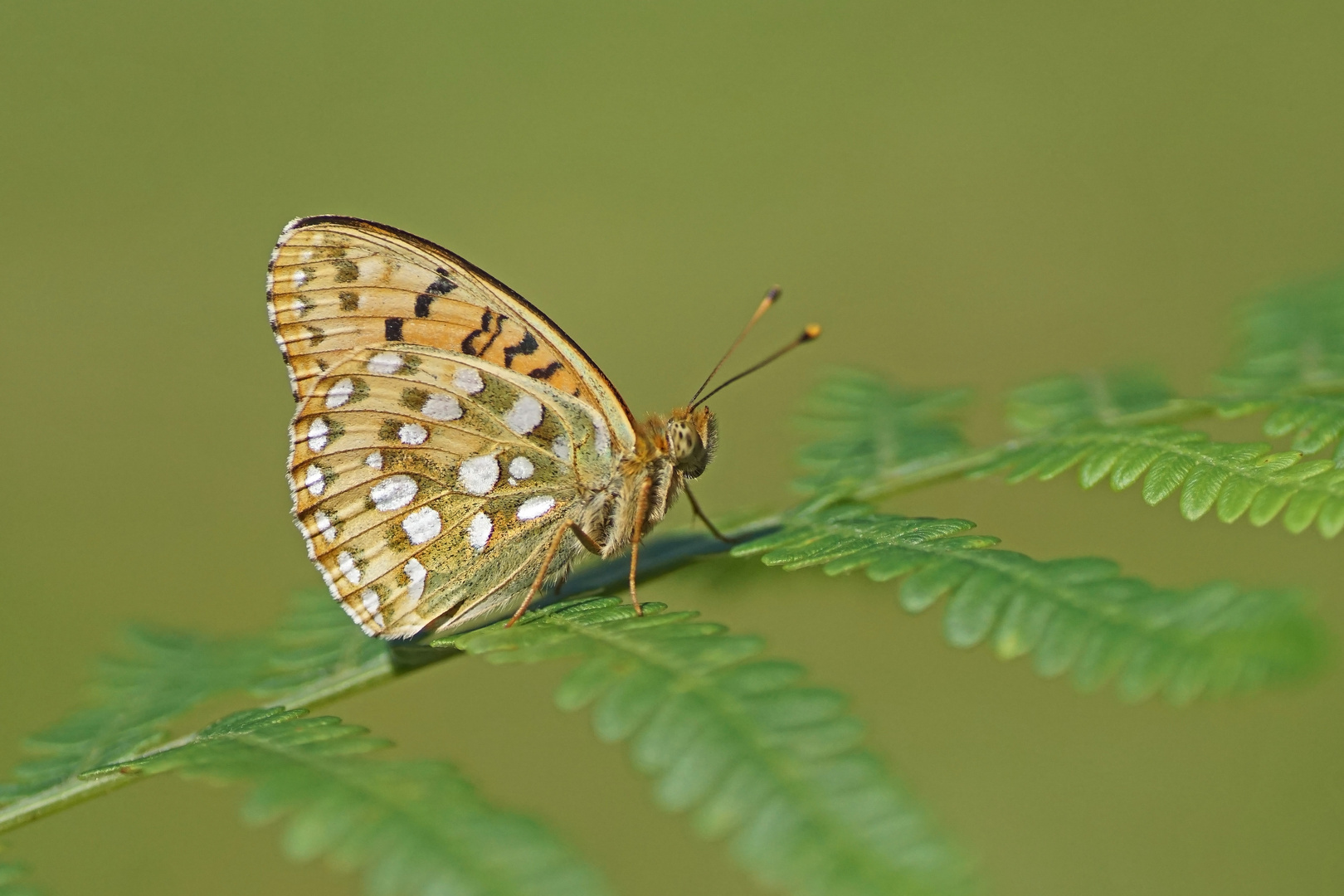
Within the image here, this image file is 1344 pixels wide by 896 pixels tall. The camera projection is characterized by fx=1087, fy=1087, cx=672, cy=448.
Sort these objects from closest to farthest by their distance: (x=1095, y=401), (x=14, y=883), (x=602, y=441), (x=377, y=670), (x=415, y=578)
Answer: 1. (x=14, y=883)
2. (x=377, y=670)
3. (x=415, y=578)
4. (x=602, y=441)
5. (x=1095, y=401)

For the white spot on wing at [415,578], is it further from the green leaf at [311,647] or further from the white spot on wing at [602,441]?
the white spot on wing at [602,441]

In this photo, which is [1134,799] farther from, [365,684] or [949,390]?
[365,684]

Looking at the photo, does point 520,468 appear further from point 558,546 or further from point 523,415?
Answer: point 558,546

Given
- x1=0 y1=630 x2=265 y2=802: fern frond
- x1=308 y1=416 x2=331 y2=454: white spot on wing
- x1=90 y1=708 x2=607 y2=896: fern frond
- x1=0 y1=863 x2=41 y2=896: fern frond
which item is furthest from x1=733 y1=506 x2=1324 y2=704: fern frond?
x1=0 y1=630 x2=265 y2=802: fern frond

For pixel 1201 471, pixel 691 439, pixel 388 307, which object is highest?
pixel 388 307

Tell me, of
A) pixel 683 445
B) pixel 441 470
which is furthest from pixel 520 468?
pixel 683 445

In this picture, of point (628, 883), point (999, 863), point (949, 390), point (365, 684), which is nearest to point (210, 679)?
point (365, 684)

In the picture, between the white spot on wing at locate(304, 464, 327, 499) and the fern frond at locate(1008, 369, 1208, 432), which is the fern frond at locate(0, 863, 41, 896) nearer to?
the white spot on wing at locate(304, 464, 327, 499)
